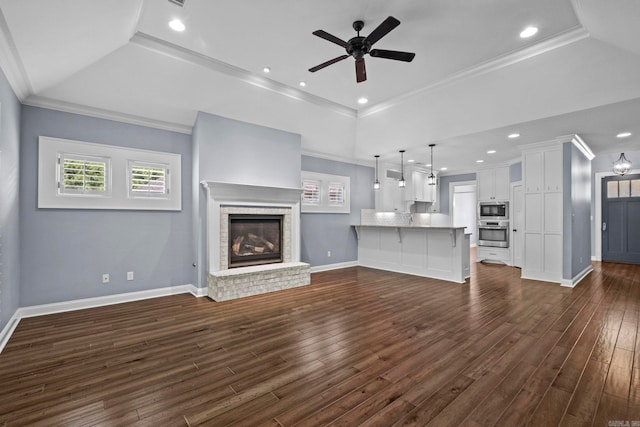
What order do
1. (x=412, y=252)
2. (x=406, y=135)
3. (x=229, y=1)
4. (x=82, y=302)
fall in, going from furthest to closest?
(x=412, y=252), (x=406, y=135), (x=82, y=302), (x=229, y=1)

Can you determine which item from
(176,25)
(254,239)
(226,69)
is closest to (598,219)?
(254,239)

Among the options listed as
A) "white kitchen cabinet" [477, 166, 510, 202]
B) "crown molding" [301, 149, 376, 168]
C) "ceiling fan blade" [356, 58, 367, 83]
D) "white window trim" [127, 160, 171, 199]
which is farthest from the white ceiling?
"white kitchen cabinet" [477, 166, 510, 202]

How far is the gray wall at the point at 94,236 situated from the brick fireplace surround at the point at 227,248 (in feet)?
1.98

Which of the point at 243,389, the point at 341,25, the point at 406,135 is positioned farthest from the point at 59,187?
the point at 406,135

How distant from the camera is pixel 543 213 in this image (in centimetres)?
572

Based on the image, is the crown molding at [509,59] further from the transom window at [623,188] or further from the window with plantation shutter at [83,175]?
the transom window at [623,188]

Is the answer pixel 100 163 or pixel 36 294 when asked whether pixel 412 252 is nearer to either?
pixel 100 163

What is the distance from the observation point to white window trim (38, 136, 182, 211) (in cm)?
386

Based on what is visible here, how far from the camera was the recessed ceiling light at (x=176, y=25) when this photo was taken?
126 inches

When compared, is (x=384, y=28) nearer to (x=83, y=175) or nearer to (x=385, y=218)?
(x=83, y=175)

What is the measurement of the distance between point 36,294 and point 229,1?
14.2 ft

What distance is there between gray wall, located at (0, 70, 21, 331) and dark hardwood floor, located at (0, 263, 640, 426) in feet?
1.46

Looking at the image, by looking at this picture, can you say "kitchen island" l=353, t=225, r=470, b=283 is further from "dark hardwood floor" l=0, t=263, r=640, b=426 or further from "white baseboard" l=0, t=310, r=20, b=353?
"white baseboard" l=0, t=310, r=20, b=353

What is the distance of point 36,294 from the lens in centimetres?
378
